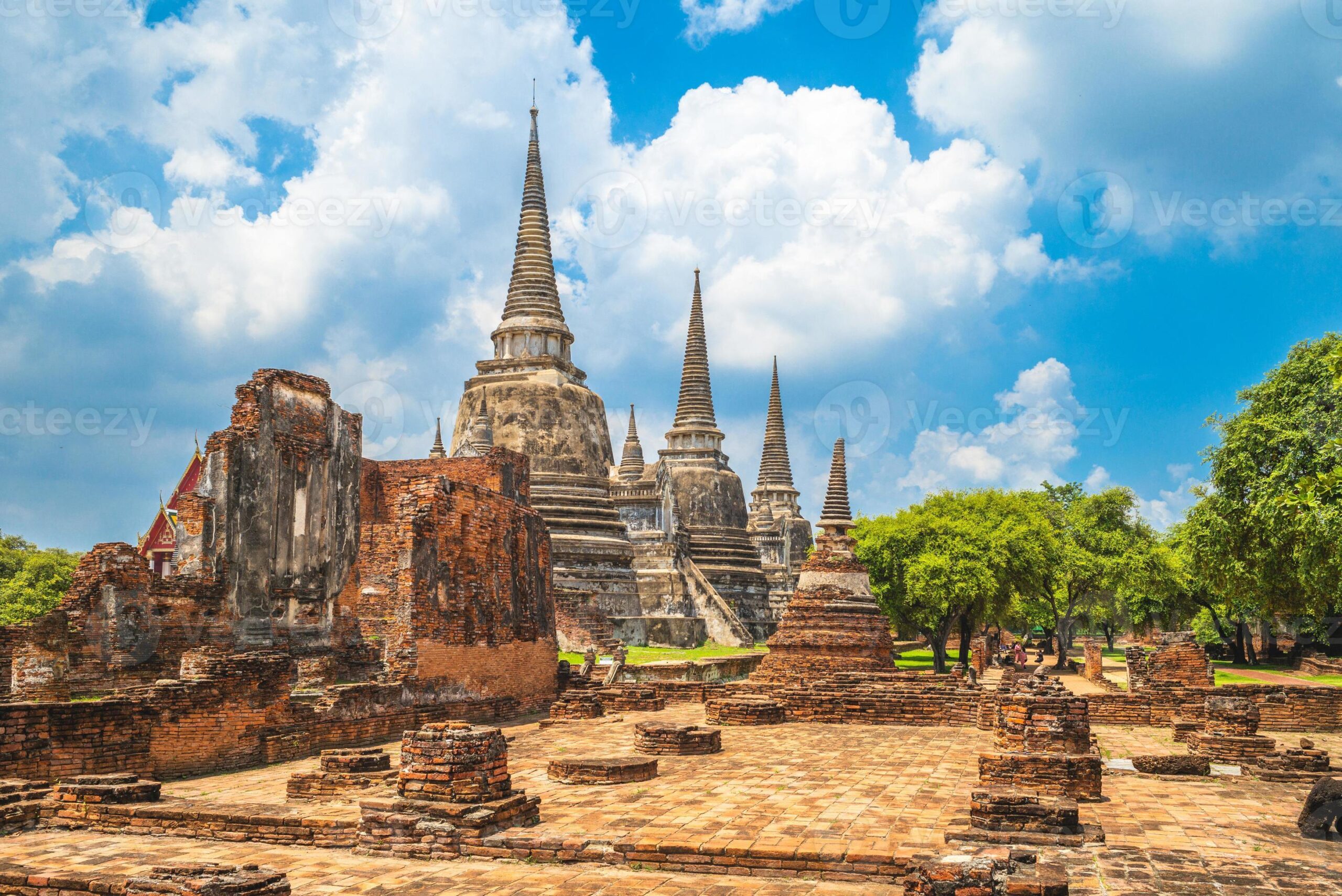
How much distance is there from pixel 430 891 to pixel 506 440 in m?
32.1

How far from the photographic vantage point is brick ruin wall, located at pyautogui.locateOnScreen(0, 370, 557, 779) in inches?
498

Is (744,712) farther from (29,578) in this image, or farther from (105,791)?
(29,578)

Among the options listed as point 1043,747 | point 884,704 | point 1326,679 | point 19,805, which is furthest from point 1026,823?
point 1326,679

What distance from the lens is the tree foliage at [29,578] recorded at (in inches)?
1451

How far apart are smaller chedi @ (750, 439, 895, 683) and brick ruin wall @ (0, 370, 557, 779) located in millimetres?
4895

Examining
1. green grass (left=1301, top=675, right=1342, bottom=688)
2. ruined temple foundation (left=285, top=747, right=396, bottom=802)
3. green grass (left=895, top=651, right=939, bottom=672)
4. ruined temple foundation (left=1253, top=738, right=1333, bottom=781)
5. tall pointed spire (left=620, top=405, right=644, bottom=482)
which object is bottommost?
green grass (left=1301, top=675, right=1342, bottom=688)

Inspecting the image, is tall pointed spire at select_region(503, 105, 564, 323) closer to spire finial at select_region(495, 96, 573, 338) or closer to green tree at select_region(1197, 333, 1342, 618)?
spire finial at select_region(495, 96, 573, 338)

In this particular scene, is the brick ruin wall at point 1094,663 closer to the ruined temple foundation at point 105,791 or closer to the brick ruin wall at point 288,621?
the brick ruin wall at point 288,621

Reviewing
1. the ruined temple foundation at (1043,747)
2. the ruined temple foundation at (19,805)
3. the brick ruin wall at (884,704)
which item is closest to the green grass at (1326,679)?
the brick ruin wall at (884,704)

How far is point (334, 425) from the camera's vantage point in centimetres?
1927

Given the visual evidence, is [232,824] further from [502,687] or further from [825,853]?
[502,687]

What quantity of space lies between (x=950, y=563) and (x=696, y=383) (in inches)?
830

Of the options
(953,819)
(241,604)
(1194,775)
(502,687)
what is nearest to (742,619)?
(502,687)

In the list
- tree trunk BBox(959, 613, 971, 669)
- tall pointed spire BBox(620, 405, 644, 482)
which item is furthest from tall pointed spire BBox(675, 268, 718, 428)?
tree trunk BBox(959, 613, 971, 669)
